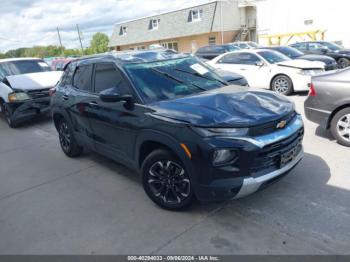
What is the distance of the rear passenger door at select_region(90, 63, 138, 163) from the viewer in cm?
371

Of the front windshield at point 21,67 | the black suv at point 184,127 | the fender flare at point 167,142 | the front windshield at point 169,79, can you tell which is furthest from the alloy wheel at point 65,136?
the front windshield at point 21,67

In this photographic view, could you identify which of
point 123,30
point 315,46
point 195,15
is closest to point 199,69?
point 315,46

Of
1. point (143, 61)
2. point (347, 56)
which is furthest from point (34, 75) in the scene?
point (347, 56)

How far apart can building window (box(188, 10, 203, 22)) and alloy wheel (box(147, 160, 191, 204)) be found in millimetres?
31357

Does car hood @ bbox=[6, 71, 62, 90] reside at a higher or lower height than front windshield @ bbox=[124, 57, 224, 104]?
lower

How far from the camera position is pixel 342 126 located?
16.1 feet

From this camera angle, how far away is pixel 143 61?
406 centimetres

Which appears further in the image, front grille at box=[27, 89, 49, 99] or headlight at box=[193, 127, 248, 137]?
front grille at box=[27, 89, 49, 99]

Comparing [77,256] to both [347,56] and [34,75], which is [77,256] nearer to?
[34,75]

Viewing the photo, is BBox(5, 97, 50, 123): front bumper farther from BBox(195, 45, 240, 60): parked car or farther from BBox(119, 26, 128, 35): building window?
BBox(119, 26, 128, 35): building window

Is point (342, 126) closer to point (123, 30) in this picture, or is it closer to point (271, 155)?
point (271, 155)

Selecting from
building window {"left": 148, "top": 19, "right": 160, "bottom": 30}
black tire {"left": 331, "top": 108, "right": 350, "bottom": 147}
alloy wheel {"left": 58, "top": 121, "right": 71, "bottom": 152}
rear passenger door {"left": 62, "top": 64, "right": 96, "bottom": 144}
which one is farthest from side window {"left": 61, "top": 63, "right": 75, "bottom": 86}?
building window {"left": 148, "top": 19, "right": 160, "bottom": 30}

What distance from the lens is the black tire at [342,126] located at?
4.84 m

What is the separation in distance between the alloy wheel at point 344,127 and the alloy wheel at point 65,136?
4652 mm
